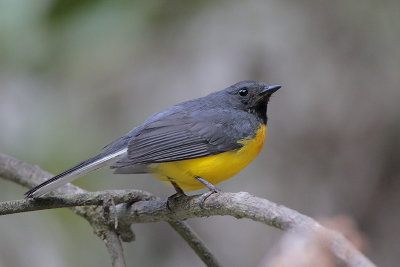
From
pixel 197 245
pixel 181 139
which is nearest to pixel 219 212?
pixel 197 245

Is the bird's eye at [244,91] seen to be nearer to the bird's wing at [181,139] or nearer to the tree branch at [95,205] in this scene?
the bird's wing at [181,139]

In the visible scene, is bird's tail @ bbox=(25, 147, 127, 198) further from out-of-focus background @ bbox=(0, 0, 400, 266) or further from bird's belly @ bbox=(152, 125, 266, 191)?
out-of-focus background @ bbox=(0, 0, 400, 266)

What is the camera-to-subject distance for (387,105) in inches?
200

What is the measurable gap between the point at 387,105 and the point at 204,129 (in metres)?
2.17

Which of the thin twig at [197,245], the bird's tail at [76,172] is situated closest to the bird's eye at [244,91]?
the bird's tail at [76,172]

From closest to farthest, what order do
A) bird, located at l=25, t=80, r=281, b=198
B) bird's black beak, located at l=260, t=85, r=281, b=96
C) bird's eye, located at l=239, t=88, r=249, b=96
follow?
bird, located at l=25, t=80, r=281, b=198
bird's black beak, located at l=260, t=85, r=281, b=96
bird's eye, located at l=239, t=88, r=249, b=96

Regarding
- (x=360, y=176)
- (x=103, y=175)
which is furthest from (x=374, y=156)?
(x=103, y=175)

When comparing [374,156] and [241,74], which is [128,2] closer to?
[241,74]

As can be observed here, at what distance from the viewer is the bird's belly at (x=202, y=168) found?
11.8ft

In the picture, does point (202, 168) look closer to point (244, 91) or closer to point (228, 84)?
point (244, 91)

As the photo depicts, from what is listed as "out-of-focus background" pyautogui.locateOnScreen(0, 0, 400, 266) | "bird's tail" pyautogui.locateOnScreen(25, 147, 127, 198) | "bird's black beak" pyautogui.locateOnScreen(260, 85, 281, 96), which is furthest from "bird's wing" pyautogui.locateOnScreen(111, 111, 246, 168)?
"out-of-focus background" pyautogui.locateOnScreen(0, 0, 400, 266)

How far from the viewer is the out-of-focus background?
4898 mm

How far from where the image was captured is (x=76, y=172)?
321 centimetres

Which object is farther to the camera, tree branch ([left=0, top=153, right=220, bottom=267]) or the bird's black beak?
the bird's black beak
